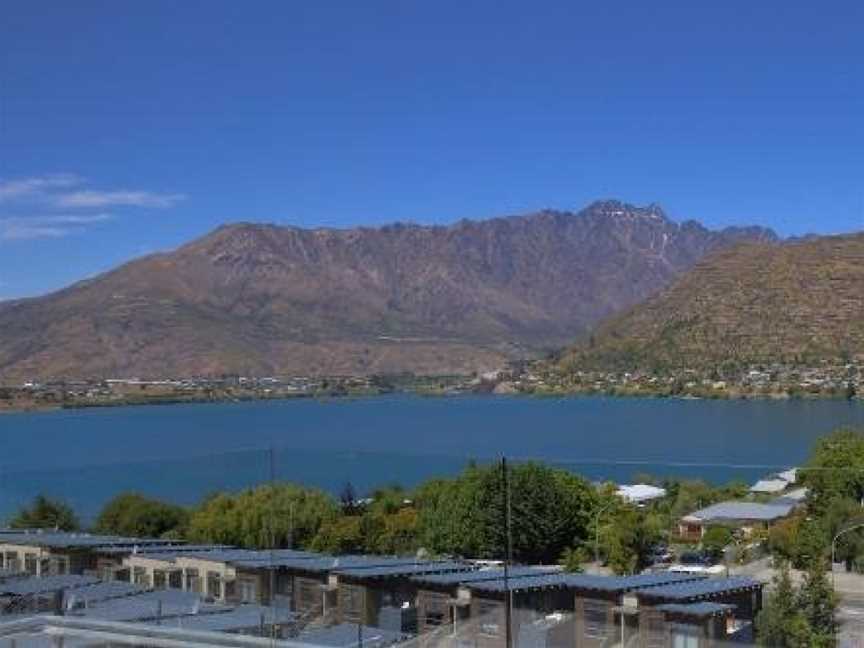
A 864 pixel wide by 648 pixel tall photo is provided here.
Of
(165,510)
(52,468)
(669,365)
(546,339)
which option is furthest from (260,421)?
(546,339)

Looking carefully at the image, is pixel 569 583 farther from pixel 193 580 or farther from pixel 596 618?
pixel 193 580

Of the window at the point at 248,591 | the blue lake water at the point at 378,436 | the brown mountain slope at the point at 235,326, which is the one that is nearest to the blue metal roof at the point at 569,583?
the blue lake water at the point at 378,436

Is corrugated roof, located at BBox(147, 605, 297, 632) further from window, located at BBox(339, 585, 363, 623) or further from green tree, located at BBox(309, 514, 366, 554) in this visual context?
green tree, located at BBox(309, 514, 366, 554)

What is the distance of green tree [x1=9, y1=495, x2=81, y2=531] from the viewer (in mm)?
6799

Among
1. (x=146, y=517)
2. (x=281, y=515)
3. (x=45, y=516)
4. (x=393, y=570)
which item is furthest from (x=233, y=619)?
(x=146, y=517)

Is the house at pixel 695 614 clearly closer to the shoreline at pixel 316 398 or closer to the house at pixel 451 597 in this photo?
the house at pixel 451 597

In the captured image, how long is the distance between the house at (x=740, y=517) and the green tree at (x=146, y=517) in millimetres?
4780

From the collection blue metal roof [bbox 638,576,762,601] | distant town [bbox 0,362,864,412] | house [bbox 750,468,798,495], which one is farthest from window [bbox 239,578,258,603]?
distant town [bbox 0,362,864,412]

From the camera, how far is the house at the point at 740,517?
3604mm

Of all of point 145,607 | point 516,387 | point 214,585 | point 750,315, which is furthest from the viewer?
point 516,387

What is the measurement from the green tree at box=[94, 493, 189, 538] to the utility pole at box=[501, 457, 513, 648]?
739cm

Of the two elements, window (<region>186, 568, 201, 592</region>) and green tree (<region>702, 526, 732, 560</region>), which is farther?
green tree (<region>702, 526, 732, 560</region>)

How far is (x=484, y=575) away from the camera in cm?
232

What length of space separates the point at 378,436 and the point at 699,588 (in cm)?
4356
